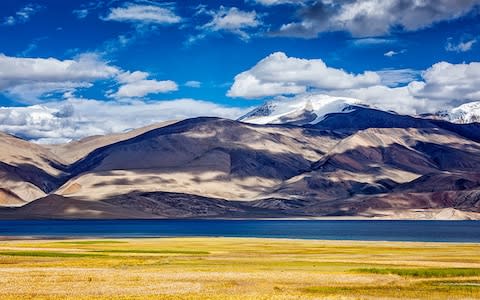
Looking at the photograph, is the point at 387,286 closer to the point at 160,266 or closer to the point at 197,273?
the point at 197,273

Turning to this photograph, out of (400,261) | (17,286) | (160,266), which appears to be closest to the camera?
(17,286)

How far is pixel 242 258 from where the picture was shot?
9138 centimetres

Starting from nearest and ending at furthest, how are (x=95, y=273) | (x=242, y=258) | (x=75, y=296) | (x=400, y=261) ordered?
(x=75, y=296) < (x=95, y=273) < (x=400, y=261) < (x=242, y=258)

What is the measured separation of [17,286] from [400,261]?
1715 inches

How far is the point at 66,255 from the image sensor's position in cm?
9631

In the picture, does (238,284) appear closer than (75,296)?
No

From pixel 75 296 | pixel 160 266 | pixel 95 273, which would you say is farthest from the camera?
pixel 160 266

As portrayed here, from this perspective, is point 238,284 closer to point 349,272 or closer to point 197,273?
point 197,273

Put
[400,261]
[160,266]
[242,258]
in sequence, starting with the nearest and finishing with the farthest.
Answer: [160,266]
[400,261]
[242,258]

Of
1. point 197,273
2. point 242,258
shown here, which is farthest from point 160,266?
point 242,258

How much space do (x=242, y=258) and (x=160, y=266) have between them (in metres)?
16.1

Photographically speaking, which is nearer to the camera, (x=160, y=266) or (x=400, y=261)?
(x=160, y=266)

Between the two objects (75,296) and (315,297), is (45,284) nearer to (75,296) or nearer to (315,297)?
(75,296)

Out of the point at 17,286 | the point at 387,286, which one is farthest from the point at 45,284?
the point at 387,286
